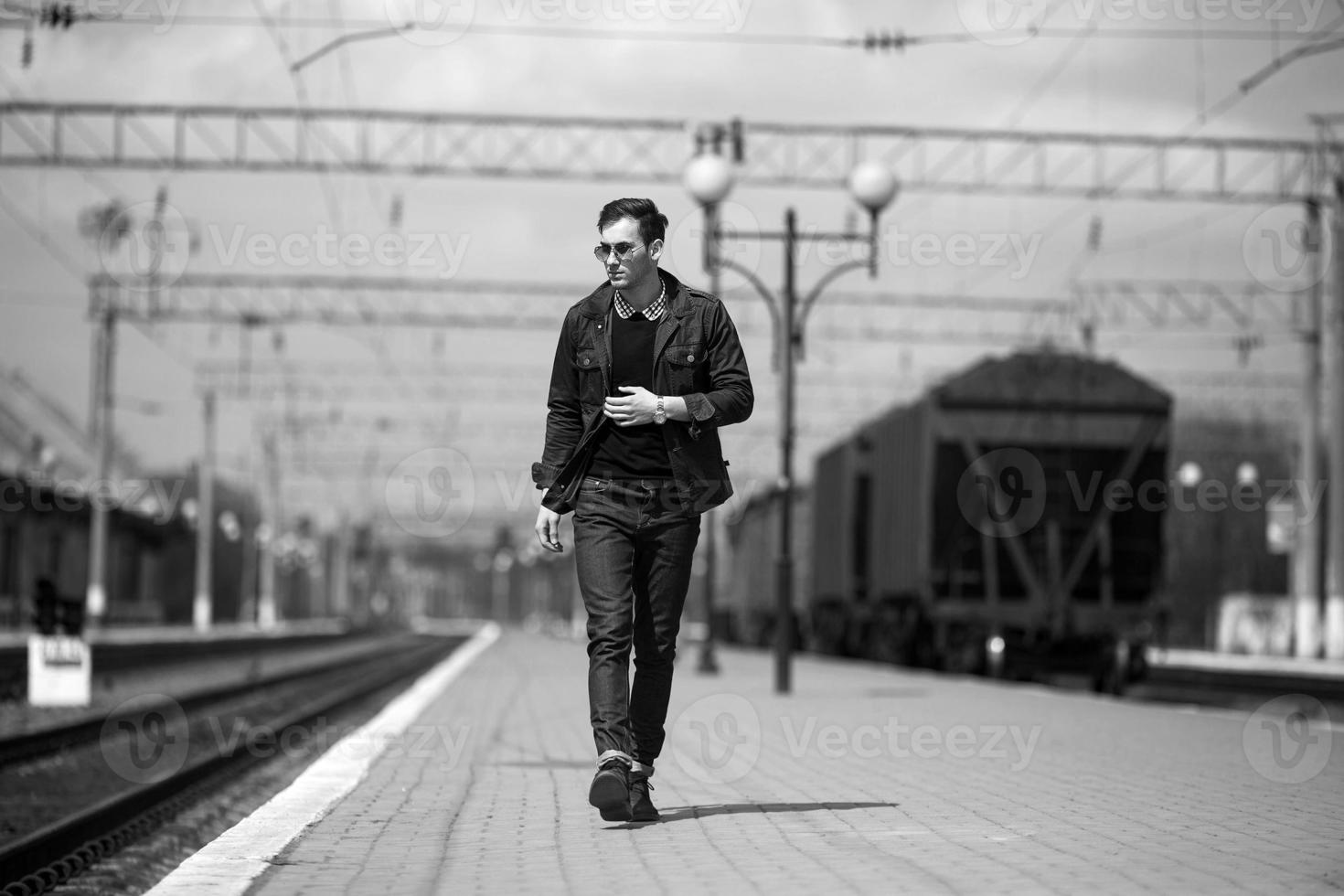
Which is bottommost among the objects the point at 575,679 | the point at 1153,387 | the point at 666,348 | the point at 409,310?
the point at 575,679

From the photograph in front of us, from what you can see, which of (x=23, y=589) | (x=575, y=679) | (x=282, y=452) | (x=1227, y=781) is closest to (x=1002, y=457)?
(x=575, y=679)

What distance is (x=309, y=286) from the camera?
1706 inches

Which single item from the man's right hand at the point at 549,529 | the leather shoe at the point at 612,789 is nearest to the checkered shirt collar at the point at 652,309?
the man's right hand at the point at 549,529

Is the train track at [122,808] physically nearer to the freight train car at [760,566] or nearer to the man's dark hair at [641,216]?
the man's dark hair at [641,216]

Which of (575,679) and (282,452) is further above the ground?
(282,452)

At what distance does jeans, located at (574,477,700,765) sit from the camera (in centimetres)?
716

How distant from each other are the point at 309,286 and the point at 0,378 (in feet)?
107

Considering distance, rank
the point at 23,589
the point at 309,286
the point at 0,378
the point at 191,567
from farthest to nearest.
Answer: the point at 191,567 → the point at 0,378 → the point at 23,589 → the point at 309,286

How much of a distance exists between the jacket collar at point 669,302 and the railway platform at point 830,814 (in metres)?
1.86

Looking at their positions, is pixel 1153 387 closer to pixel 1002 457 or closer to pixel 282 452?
pixel 1002 457

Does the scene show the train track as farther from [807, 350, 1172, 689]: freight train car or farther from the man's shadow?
[807, 350, 1172, 689]: freight train car

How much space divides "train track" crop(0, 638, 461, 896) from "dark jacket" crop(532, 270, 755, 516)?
4.27 meters

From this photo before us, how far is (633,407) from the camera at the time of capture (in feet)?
23.0

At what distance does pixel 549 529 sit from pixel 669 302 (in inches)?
36.8
